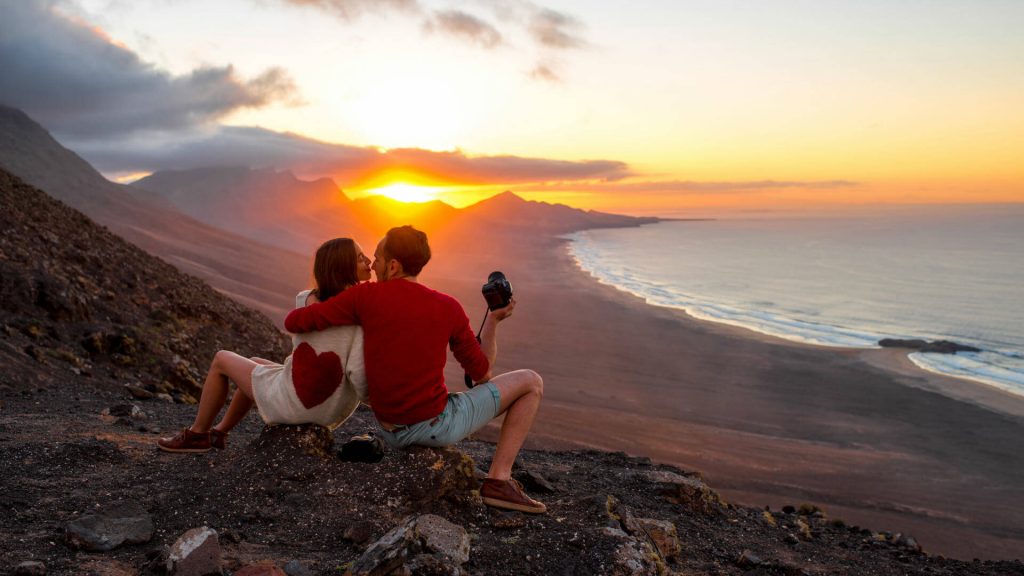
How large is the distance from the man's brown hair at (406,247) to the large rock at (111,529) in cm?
192

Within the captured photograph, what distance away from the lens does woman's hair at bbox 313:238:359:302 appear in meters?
4.12

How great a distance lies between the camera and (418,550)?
349cm

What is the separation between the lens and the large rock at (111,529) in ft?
11.7

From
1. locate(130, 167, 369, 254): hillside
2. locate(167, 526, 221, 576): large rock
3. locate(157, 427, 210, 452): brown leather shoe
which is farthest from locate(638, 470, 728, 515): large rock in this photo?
locate(130, 167, 369, 254): hillside

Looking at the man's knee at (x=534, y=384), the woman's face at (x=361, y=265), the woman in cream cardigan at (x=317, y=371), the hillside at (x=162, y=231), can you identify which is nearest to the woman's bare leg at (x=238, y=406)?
the woman in cream cardigan at (x=317, y=371)

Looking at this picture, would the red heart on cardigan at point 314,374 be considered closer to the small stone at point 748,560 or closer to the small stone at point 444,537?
the small stone at point 444,537

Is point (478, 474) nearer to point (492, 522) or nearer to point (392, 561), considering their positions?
point (492, 522)

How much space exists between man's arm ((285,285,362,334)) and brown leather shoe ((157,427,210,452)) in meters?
1.59

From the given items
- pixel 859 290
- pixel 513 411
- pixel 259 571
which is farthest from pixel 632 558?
pixel 859 290

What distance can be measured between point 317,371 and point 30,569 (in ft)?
5.20

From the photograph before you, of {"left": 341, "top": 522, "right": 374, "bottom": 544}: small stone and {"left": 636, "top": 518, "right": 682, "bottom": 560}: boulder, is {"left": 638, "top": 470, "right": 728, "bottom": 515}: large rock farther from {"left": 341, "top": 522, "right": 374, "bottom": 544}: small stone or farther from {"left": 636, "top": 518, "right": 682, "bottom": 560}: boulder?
{"left": 341, "top": 522, "right": 374, "bottom": 544}: small stone

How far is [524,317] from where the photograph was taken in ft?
97.5

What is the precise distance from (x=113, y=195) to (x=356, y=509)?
227 ft

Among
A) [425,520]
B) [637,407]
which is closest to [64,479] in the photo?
[425,520]
